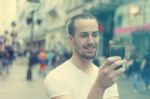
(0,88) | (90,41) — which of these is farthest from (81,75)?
(0,88)

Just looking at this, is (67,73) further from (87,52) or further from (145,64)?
(145,64)

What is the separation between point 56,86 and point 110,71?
576mm

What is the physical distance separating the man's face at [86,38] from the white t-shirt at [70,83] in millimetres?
117

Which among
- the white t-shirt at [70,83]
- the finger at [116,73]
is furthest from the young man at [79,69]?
the finger at [116,73]

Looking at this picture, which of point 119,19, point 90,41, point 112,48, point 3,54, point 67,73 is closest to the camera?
point 112,48

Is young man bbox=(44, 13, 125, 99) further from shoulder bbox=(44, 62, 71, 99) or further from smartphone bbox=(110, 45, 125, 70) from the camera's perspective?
smartphone bbox=(110, 45, 125, 70)

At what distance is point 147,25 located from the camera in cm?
2625

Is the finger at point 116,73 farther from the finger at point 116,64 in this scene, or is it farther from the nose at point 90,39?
the nose at point 90,39

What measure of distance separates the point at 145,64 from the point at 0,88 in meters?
4.95

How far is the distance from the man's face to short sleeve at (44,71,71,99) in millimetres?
178

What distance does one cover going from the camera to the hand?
6.86ft

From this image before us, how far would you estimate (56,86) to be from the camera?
262 centimetres

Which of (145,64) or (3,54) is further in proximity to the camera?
(3,54)

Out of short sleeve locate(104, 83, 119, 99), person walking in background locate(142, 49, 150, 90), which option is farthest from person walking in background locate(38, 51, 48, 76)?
short sleeve locate(104, 83, 119, 99)
